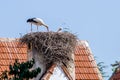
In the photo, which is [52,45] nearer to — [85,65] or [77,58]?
[85,65]

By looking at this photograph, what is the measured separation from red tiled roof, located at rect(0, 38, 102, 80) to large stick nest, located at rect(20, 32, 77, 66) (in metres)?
3.04

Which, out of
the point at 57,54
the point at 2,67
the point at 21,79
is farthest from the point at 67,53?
the point at 21,79

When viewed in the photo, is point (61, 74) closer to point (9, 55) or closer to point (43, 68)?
point (43, 68)

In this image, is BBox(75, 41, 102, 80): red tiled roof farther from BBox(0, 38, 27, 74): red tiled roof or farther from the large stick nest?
the large stick nest

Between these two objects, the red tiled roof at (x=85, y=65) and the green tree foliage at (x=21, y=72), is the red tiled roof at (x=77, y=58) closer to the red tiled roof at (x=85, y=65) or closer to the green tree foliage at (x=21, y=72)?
the red tiled roof at (x=85, y=65)

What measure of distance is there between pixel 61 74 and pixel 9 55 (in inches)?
182

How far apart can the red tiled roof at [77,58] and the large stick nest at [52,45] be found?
304 cm

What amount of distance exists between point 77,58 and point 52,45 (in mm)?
4664

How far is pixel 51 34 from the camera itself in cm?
2750

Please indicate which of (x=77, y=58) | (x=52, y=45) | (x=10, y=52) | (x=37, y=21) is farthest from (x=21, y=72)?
(x=77, y=58)

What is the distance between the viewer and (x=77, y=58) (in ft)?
105

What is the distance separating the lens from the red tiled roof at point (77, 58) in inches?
1213

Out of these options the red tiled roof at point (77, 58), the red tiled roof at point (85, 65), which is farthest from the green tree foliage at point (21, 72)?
the red tiled roof at point (85, 65)

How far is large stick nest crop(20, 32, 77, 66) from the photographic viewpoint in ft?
89.5
